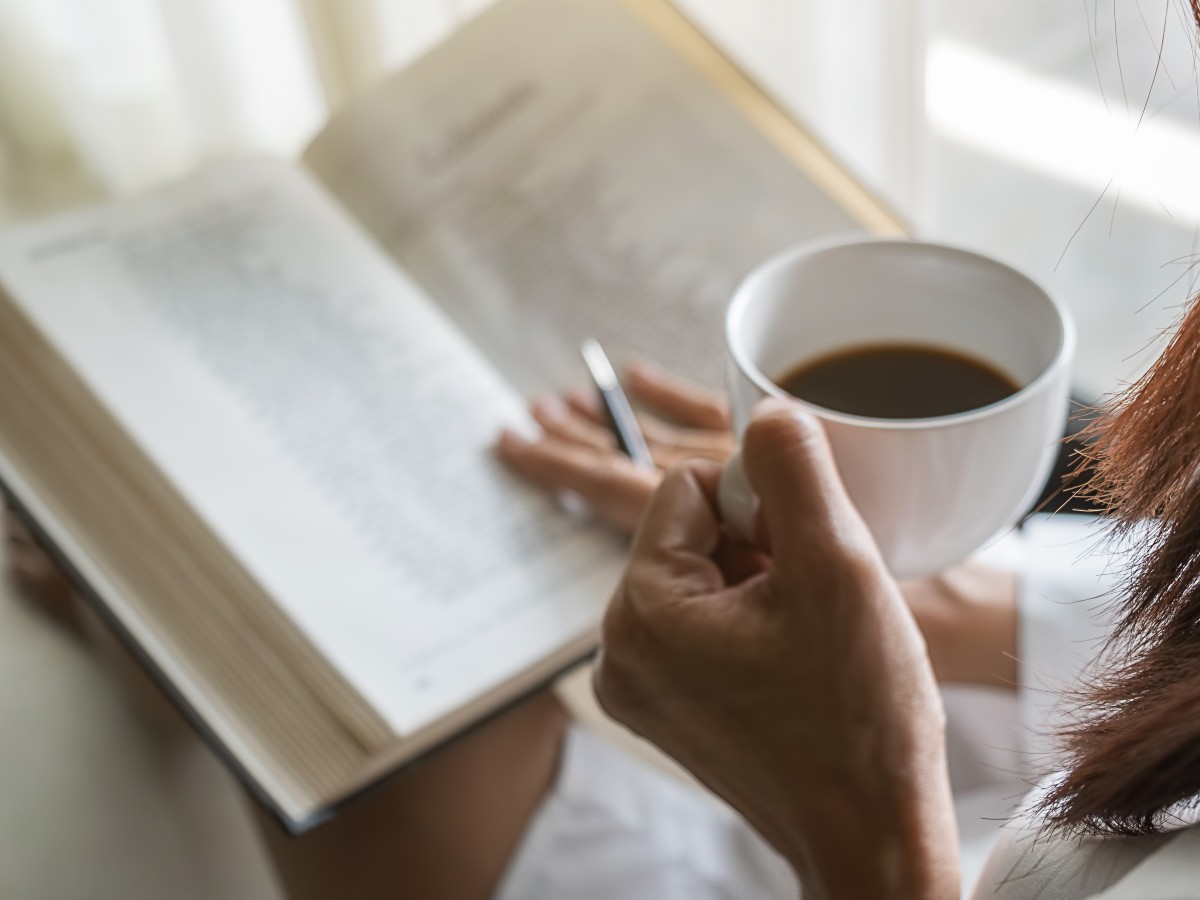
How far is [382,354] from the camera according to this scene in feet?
2.34

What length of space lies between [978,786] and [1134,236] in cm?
98

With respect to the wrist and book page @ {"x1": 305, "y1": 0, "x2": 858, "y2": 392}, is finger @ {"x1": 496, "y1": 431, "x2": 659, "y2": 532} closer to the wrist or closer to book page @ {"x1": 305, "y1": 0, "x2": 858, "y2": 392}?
book page @ {"x1": 305, "y1": 0, "x2": 858, "y2": 392}

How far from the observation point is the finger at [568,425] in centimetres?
69

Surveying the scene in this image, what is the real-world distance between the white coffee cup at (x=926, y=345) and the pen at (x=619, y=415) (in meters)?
0.20

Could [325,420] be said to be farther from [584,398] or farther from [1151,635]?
[1151,635]

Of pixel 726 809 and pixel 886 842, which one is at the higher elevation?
pixel 886 842

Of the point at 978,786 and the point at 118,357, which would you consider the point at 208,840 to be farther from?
the point at 978,786

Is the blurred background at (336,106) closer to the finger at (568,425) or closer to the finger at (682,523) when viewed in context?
the finger at (568,425)

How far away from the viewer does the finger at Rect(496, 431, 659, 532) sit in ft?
2.13

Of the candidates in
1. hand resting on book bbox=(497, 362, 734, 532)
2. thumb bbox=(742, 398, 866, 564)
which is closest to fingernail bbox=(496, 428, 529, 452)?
hand resting on book bbox=(497, 362, 734, 532)

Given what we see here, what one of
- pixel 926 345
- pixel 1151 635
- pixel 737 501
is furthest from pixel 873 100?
pixel 1151 635

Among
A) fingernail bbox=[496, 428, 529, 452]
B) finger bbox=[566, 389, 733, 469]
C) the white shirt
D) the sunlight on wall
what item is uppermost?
fingernail bbox=[496, 428, 529, 452]

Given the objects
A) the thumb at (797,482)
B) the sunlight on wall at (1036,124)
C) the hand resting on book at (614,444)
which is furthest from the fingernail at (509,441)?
the sunlight on wall at (1036,124)

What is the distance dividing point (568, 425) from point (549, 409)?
0.02m
